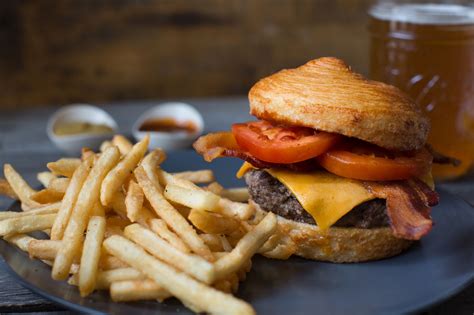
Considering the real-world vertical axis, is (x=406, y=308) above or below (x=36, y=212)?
below

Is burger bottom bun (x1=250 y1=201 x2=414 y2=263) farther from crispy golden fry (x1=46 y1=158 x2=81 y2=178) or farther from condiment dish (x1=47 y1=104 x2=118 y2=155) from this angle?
condiment dish (x1=47 y1=104 x2=118 y2=155)

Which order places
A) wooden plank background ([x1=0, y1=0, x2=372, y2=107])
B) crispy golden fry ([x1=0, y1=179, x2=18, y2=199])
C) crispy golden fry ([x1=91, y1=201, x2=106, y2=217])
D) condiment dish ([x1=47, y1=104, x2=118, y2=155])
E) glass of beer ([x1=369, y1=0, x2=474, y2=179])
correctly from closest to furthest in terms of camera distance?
crispy golden fry ([x1=91, y1=201, x2=106, y2=217]), crispy golden fry ([x1=0, y1=179, x2=18, y2=199]), glass of beer ([x1=369, y1=0, x2=474, y2=179]), condiment dish ([x1=47, y1=104, x2=118, y2=155]), wooden plank background ([x1=0, y1=0, x2=372, y2=107])

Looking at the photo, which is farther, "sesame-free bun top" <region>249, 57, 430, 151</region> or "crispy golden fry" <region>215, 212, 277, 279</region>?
"sesame-free bun top" <region>249, 57, 430, 151</region>

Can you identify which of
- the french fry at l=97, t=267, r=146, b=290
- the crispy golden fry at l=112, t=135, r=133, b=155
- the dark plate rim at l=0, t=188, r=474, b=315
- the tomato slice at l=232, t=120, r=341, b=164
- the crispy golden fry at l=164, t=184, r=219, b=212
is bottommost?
the dark plate rim at l=0, t=188, r=474, b=315

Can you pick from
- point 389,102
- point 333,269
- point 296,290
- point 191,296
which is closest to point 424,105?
point 389,102

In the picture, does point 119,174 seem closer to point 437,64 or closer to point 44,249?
point 44,249

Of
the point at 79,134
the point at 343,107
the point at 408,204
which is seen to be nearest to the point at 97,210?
the point at 343,107

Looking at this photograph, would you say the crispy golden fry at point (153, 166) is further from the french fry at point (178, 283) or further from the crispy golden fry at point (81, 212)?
the french fry at point (178, 283)

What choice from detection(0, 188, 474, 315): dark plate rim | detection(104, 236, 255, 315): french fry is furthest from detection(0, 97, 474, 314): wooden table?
detection(104, 236, 255, 315): french fry

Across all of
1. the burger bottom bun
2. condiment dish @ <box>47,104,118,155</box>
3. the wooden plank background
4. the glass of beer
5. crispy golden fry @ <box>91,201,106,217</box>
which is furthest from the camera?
the wooden plank background
